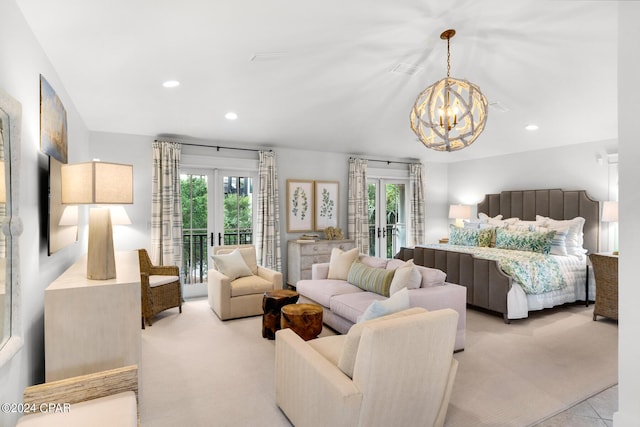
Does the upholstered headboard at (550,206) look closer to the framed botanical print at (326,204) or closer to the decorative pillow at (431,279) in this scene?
the framed botanical print at (326,204)

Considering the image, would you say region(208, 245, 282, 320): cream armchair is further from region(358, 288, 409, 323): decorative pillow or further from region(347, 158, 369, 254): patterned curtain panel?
region(358, 288, 409, 323): decorative pillow

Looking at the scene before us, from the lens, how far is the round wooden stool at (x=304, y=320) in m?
3.23

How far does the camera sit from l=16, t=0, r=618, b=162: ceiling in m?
2.43

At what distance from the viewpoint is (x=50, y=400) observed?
70.1 inches

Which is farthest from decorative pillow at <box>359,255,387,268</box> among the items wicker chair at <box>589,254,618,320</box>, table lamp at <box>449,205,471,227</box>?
table lamp at <box>449,205,471,227</box>

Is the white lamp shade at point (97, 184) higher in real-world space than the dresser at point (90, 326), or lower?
higher

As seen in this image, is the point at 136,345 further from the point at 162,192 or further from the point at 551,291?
the point at 551,291

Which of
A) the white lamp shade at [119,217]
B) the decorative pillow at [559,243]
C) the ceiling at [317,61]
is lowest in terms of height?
the decorative pillow at [559,243]

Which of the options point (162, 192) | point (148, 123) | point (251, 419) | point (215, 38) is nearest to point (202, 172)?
point (162, 192)

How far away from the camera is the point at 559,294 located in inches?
183

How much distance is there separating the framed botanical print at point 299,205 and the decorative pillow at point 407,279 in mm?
2918

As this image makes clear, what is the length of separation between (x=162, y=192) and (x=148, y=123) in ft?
3.14

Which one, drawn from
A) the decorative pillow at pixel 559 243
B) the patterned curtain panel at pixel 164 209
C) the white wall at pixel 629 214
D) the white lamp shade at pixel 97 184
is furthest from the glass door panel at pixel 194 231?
the decorative pillow at pixel 559 243

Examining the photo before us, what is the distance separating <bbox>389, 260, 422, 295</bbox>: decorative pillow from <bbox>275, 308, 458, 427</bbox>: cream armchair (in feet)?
4.30
